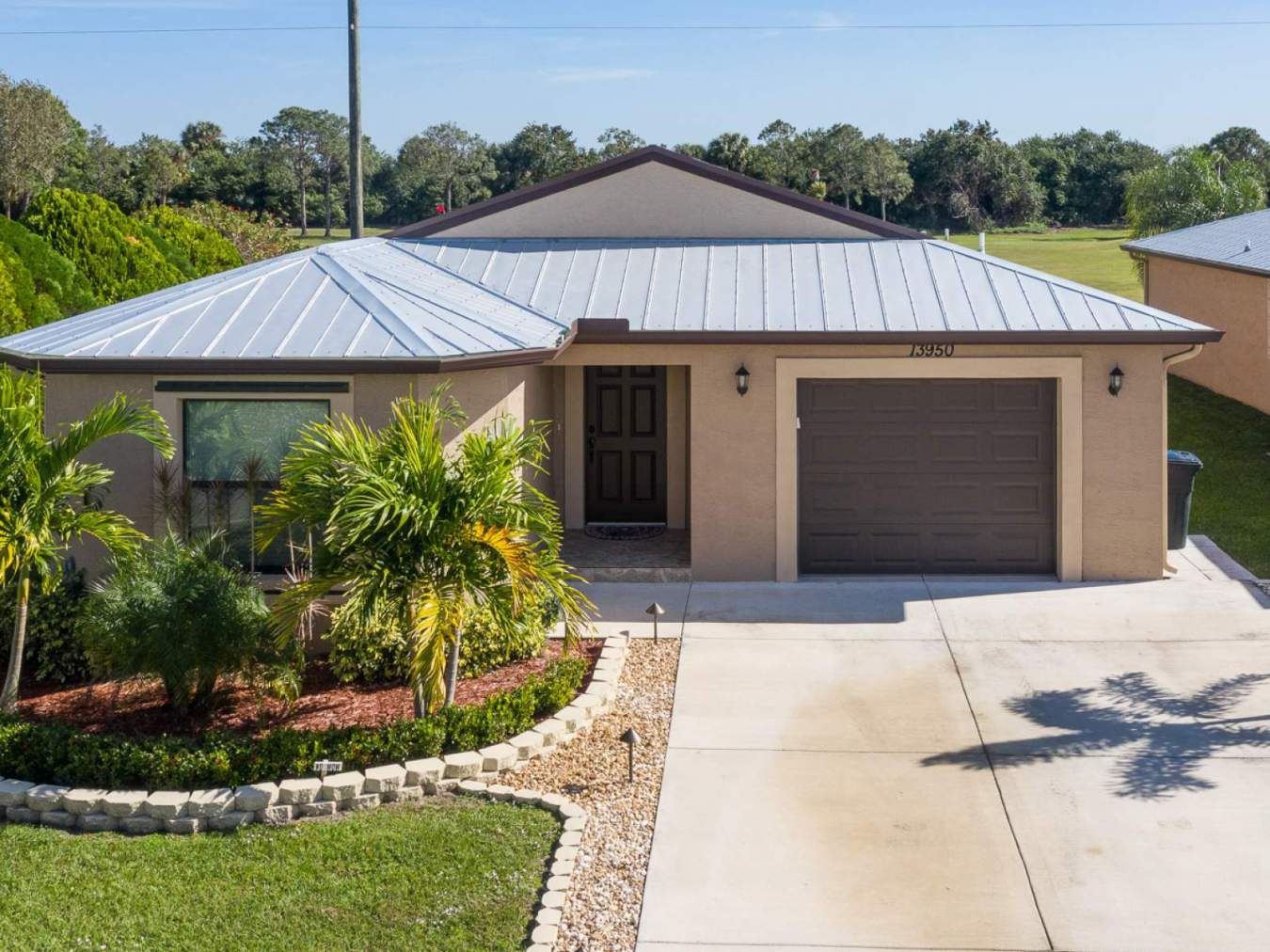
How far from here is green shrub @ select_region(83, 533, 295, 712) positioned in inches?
372

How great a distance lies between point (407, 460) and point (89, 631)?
244 cm

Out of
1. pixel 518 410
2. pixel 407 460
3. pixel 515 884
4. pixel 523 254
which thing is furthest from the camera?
pixel 523 254

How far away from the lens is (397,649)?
35.5ft

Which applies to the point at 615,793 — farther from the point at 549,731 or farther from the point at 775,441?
the point at 775,441

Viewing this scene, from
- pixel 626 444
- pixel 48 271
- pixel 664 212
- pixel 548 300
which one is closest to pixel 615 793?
pixel 548 300

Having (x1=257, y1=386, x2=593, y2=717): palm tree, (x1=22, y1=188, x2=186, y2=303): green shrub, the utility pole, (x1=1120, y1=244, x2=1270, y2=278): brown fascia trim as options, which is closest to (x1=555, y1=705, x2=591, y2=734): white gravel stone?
(x1=257, y1=386, x2=593, y2=717): palm tree

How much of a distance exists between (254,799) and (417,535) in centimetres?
187

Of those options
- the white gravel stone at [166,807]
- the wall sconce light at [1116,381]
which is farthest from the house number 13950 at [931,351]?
the white gravel stone at [166,807]

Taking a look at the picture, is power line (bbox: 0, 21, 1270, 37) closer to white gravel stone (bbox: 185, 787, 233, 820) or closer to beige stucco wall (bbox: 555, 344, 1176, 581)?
beige stucco wall (bbox: 555, 344, 1176, 581)

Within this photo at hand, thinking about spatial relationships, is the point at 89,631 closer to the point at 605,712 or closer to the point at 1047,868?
the point at 605,712

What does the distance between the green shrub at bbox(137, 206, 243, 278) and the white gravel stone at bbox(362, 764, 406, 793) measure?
18.4 m

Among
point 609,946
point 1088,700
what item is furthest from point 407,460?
point 1088,700

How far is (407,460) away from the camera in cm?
920

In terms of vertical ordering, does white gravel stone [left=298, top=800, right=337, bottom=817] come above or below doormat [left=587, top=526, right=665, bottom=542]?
below
